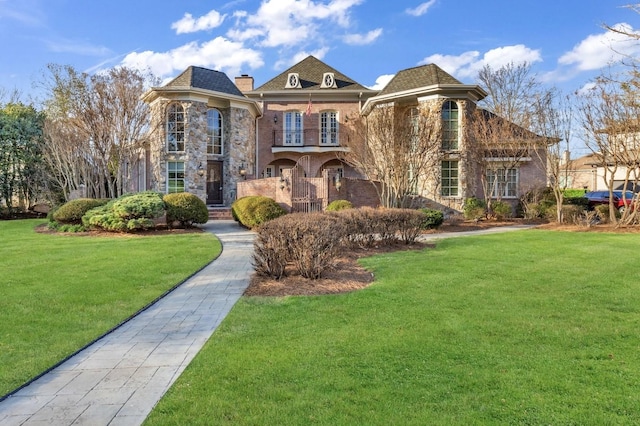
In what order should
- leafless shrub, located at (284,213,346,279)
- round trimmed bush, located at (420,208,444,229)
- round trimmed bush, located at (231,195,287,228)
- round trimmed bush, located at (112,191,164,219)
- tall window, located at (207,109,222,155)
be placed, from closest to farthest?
leafless shrub, located at (284,213,346,279) < round trimmed bush, located at (112,191,164,219) < round trimmed bush, located at (231,195,287,228) < round trimmed bush, located at (420,208,444,229) < tall window, located at (207,109,222,155)

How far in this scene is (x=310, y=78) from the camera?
28.1m

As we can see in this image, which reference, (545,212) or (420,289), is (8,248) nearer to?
(420,289)

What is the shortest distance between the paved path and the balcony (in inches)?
797

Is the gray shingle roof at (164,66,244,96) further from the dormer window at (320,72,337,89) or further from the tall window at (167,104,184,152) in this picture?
the dormer window at (320,72,337,89)

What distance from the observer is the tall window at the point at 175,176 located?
21953 millimetres

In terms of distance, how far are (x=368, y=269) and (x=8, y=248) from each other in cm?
1021

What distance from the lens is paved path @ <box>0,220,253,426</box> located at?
3072mm

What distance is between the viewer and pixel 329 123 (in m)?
27.0

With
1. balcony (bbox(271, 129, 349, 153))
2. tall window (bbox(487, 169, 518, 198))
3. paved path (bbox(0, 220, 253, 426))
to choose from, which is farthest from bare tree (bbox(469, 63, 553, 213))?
paved path (bbox(0, 220, 253, 426))

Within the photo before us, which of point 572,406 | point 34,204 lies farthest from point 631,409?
point 34,204

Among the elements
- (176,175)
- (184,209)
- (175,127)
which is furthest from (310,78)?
(184,209)

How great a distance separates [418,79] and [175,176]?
45.4ft

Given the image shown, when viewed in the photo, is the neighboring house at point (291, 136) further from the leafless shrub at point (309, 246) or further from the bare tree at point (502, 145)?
the leafless shrub at point (309, 246)

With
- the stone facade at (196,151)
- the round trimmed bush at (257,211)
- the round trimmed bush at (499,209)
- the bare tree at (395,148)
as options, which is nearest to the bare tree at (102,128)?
the stone facade at (196,151)
